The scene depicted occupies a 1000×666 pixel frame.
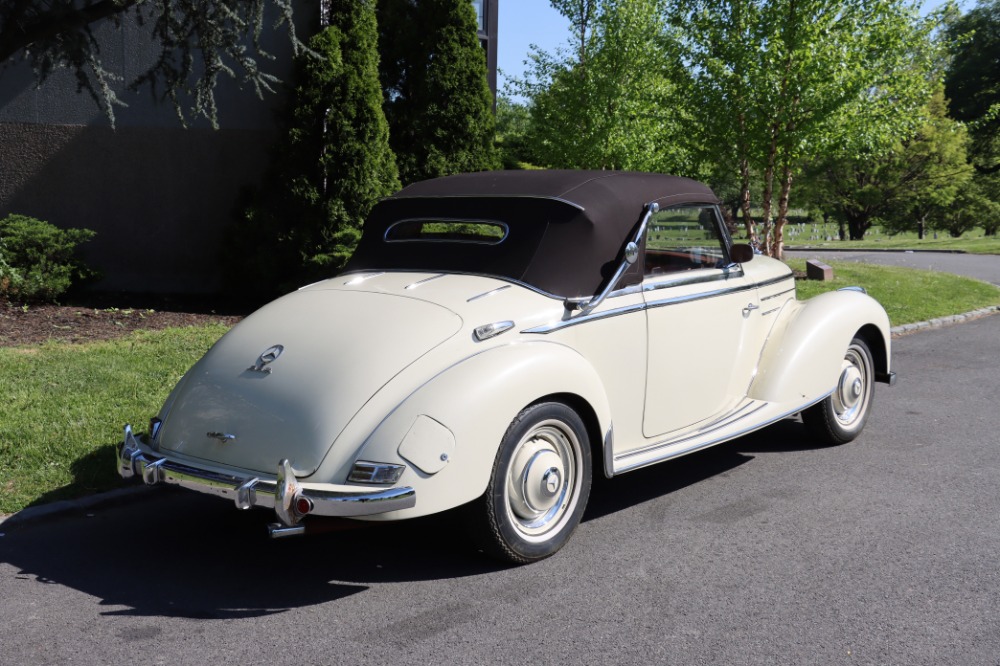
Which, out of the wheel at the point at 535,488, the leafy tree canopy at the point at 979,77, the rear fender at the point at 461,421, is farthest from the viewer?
the leafy tree canopy at the point at 979,77

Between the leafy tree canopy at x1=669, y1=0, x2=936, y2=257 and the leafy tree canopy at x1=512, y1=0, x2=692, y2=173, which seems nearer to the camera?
the leafy tree canopy at x1=669, y1=0, x2=936, y2=257

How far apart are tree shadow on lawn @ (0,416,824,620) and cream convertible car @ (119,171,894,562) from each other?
328 mm

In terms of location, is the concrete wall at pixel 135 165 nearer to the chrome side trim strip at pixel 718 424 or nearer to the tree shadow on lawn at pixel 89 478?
the tree shadow on lawn at pixel 89 478

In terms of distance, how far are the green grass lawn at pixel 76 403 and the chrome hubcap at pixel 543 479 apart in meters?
2.55

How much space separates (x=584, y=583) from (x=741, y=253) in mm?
2528

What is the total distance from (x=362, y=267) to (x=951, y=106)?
53.7 m

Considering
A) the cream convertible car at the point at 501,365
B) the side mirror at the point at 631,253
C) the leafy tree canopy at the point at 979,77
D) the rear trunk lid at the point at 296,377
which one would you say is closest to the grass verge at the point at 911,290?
the cream convertible car at the point at 501,365

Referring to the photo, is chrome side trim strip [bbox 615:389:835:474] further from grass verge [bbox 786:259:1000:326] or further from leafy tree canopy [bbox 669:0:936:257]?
leafy tree canopy [bbox 669:0:936:257]

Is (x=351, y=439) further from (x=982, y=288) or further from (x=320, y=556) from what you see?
(x=982, y=288)

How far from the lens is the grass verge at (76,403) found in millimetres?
5477

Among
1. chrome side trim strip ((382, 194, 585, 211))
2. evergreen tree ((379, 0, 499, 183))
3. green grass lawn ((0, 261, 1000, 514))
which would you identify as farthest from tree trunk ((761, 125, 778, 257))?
chrome side trim strip ((382, 194, 585, 211))

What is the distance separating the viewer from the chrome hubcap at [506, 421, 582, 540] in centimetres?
435

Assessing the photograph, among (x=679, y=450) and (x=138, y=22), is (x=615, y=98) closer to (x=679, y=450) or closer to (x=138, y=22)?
(x=138, y=22)

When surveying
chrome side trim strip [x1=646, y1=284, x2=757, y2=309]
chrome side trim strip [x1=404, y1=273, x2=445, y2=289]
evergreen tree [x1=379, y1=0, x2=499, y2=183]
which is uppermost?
evergreen tree [x1=379, y1=0, x2=499, y2=183]
